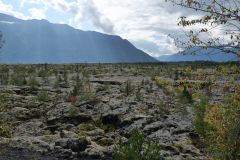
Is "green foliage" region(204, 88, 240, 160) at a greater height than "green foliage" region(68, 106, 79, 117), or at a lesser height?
greater

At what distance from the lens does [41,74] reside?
50.8 meters

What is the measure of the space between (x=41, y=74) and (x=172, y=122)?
2882cm

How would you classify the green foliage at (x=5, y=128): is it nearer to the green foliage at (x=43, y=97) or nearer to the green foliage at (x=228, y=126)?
the green foliage at (x=228, y=126)

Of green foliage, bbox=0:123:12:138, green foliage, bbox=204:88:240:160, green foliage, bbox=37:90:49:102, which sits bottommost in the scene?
green foliage, bbox=37:90:49:102

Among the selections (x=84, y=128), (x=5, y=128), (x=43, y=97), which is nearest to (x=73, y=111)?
(x=84, y=128)

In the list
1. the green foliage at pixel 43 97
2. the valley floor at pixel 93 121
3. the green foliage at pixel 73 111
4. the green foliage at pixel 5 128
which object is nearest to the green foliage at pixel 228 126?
the valley floor at pixel 93 121

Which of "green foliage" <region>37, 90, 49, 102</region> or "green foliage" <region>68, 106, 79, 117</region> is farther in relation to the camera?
"green foliage" <region>37, 90, 49, 102</region>

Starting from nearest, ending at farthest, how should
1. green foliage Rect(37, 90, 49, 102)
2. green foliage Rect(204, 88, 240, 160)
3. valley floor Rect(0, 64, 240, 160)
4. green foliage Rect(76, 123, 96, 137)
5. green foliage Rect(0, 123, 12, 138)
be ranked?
green foliage Rect(204, 88, 240, 160)
green foliage Rect(0, 123, 12, 138)
valley floor Rect(0, 64, 240, 160)
green foliage Rect(76, 123, 96, 137)
green foliage Rect(37, 90, 49, 102)

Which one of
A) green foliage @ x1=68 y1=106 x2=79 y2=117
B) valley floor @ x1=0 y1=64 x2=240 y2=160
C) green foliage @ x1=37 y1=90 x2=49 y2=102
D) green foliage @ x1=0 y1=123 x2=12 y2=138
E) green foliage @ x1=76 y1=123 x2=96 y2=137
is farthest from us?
green foliage @ x1=37 y1=90 x2=49 y2=102

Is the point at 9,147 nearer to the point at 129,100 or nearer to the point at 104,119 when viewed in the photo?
the point at 104,119

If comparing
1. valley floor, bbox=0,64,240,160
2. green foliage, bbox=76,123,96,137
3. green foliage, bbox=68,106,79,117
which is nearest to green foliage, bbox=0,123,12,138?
valley floor, bbox=0,64,240,160

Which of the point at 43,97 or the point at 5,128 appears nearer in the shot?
the point at 5,128

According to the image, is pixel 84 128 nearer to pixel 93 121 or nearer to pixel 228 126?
pixel 93 121

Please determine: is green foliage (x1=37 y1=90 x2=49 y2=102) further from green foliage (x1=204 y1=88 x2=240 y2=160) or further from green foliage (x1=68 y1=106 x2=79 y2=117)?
green foliage (x1=204 y1=88 x2=240 y2=160)
